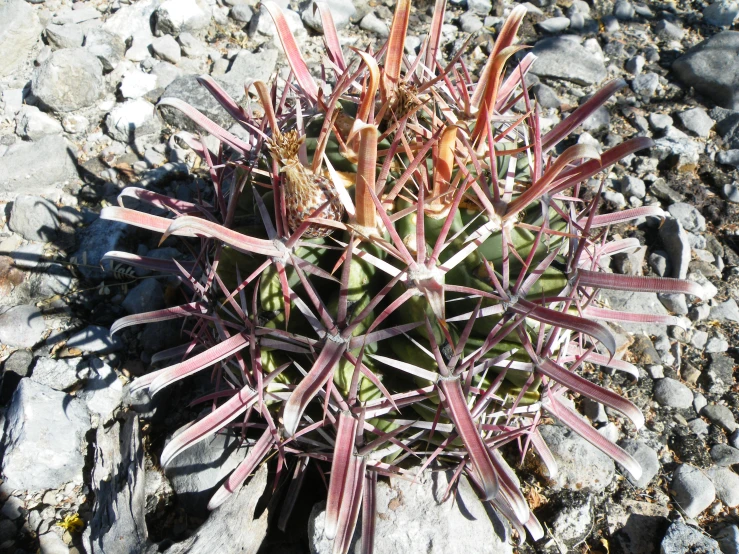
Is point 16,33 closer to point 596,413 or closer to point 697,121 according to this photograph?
point 596,413

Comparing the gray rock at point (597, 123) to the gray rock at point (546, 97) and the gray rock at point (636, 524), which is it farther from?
the gray rock at point (636, 524)

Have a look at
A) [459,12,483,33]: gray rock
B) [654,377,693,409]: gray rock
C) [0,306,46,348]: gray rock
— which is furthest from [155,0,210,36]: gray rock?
[654,377,693,409]: gray rock

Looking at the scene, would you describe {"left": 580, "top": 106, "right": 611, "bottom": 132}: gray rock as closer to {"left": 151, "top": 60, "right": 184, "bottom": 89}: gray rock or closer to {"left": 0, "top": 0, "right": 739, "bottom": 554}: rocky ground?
{"left": 0, "top": 0, "right": 739, "bottom": 554}: rocky ground

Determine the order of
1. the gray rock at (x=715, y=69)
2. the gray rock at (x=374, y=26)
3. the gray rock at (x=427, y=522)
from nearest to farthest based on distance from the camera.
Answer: the gray rock at (x=427, y=522)
the gray rock at (x=715, y=69)
the gray rock at (x=374, y=26)

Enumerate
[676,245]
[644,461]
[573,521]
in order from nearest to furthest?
1. [573,521]
2. [644,461]
3. [676,245]

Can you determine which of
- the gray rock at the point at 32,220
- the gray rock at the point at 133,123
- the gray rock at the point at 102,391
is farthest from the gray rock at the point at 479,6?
the gray rock at the point at 102,391

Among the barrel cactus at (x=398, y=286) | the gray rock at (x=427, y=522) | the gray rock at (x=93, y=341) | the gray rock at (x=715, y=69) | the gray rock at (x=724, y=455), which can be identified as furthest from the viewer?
the gray rock at (x=715, y=69)

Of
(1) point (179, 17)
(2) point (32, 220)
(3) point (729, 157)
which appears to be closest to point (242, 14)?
(1) point (179, 17)
